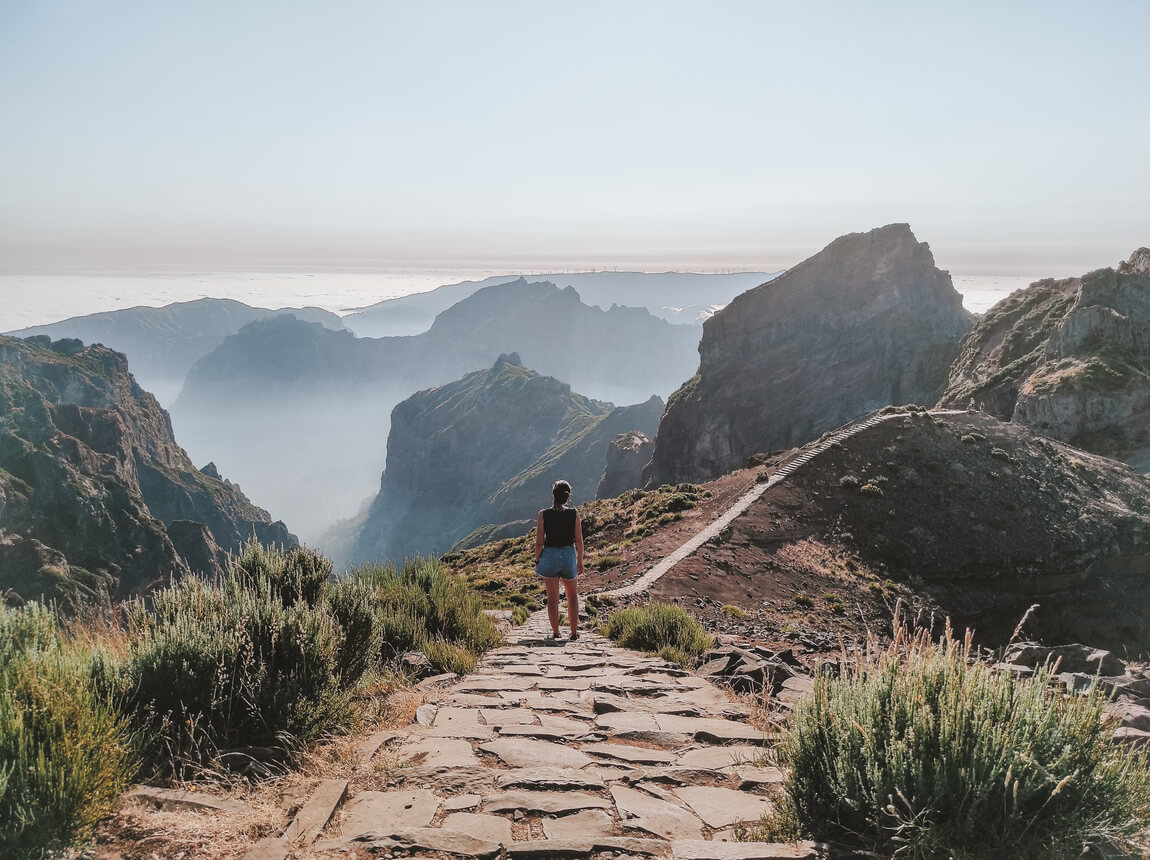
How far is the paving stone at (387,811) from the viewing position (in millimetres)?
3947

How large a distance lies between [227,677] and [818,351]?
155699 mm

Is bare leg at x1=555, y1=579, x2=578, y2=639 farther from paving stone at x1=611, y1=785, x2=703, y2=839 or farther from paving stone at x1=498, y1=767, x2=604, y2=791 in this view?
paving stone at x1=611, y1=785, x2=703, y2=839

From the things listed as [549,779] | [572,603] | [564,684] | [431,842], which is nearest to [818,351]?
[572,603]

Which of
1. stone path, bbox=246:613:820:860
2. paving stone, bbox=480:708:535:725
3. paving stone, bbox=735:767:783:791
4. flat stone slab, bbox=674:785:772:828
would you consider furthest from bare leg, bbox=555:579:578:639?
flat stone slab, bbox=674:785:772:828

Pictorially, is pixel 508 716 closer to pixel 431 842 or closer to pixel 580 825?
pixel 580 825

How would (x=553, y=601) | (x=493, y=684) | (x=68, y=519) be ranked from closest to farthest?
(x=493, y=684) → (x=553, y=601) → (x=68, y=519)

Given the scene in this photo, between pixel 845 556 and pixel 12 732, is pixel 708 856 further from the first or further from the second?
pixel 845 556

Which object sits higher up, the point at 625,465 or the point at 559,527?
the point at 559,527

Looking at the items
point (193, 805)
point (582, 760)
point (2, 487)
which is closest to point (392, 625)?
point (582, 760)

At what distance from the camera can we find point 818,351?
149m

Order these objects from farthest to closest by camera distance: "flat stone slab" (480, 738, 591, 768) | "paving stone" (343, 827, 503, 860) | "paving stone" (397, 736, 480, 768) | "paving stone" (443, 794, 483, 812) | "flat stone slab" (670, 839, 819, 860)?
"flat stone slab" (480, 738, 591, 768) < "paving stone" (397, 736, 480, 768) < "paving stone" (443, 794, 483, 812) < "paving stone" (343, 827, 503, 860) < "flat stone slab" (670, 839, 819, 860)

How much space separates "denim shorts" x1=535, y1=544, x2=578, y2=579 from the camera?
12.2m

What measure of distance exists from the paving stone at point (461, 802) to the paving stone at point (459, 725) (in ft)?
4.50

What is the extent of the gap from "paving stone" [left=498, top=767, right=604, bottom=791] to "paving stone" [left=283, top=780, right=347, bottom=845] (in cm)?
108
